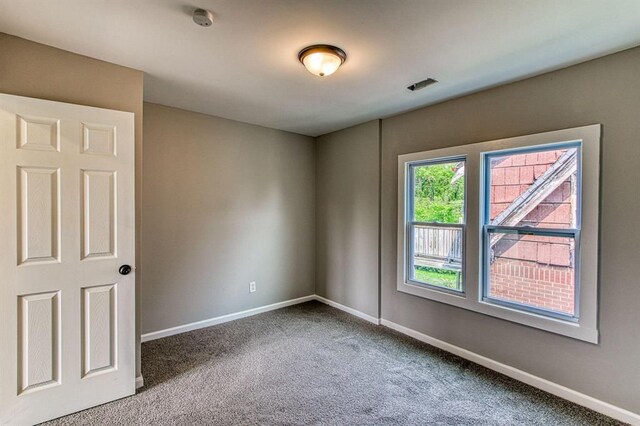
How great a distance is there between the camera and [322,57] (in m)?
2.06

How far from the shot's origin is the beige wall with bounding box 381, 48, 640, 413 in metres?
2.03

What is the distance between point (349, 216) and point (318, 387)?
2.18 metres

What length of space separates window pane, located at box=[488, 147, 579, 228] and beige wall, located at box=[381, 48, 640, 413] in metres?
0.20

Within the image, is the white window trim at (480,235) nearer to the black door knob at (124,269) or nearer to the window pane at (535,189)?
the window pane at (535,189)

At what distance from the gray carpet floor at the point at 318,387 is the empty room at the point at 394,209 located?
21 mm

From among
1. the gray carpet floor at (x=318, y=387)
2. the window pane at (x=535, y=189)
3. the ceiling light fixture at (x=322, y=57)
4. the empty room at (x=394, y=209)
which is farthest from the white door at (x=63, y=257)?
the window pane at (x=535, y=189)

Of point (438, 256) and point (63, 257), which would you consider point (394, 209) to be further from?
point (63, 257)

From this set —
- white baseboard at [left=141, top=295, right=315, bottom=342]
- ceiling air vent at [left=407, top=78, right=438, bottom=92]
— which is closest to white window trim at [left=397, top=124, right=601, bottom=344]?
ceiling air vent at [left=407, top=78, right=438, bottom=92]

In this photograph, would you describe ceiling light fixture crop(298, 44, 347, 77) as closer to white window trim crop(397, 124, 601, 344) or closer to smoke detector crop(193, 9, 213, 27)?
smoke detector crop(193, 9, 213, 27)

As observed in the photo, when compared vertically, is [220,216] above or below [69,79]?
below

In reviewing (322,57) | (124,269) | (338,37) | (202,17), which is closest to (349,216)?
(322,57)

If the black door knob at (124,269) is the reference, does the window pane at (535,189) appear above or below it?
above

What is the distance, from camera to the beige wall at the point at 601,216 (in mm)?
2025

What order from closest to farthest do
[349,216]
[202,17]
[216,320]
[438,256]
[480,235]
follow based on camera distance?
[202,17], [480,235], [438,256], [216,320], [349,216]
